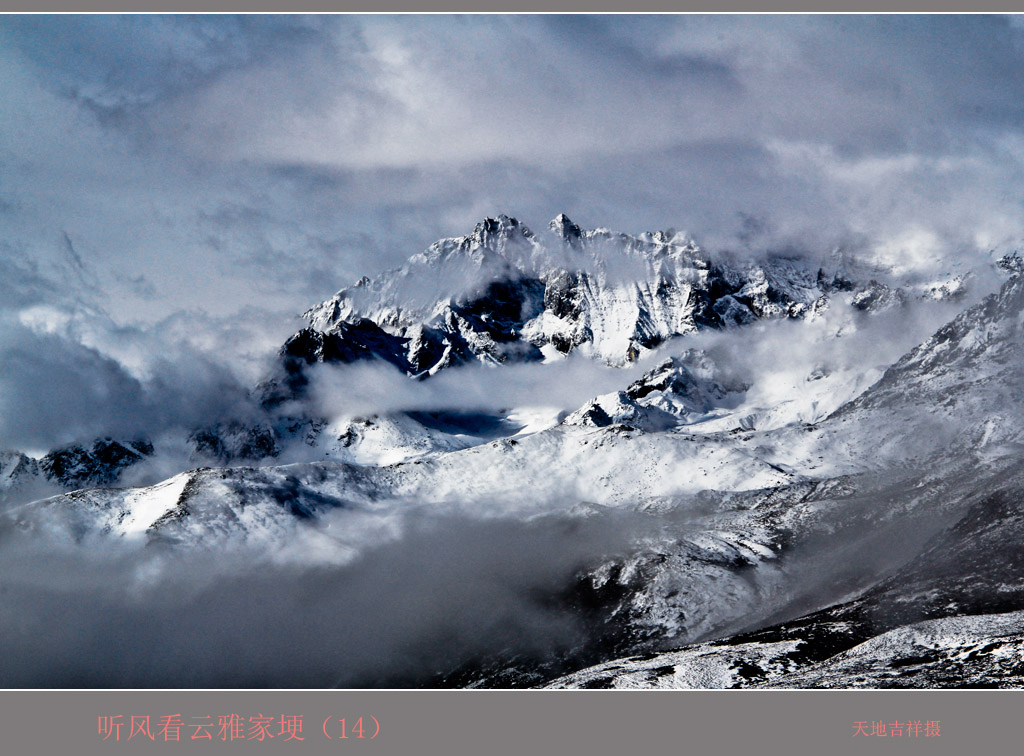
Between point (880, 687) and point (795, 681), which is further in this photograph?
point (795, 681)
